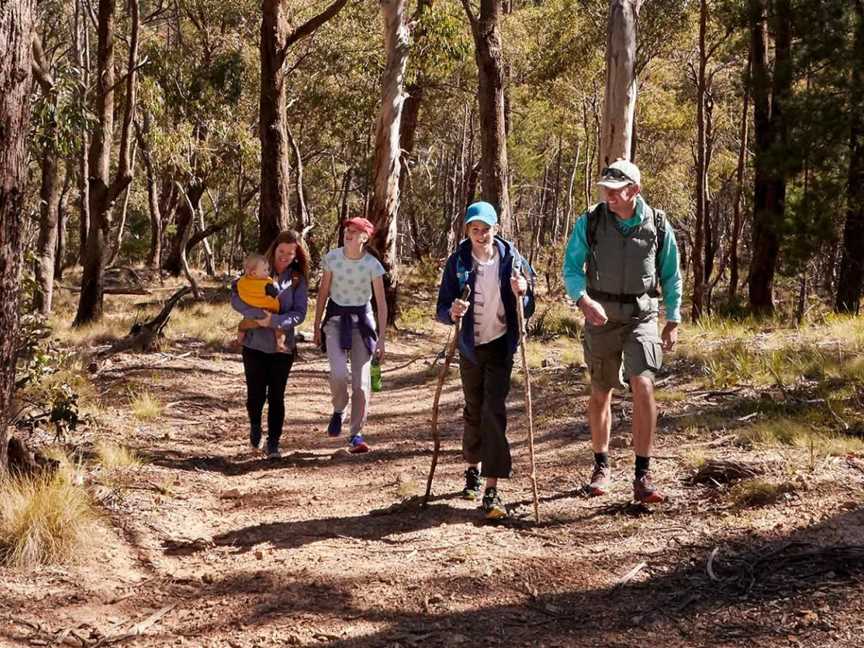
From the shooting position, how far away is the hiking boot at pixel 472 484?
18.3 feet

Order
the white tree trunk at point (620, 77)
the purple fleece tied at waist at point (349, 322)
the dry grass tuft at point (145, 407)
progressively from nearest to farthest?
the purple fleece tied at waist at point (349, 322)
the dry grass tuft at point (145, 407)
the white tree trunk at point (620, 77)

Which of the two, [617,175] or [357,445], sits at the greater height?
[617,175]

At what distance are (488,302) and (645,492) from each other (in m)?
1.34

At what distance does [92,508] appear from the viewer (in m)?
5.00

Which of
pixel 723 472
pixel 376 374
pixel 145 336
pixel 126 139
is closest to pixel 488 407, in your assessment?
pixel 723 472

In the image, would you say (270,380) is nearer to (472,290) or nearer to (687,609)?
(472,290)

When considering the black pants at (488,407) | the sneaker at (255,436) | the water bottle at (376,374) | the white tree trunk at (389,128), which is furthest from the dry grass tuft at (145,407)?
the white tree trunk at (389,128)

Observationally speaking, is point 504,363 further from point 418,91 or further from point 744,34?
point 744,34

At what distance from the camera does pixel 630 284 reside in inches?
196

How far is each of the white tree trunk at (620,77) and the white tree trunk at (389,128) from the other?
600 cm

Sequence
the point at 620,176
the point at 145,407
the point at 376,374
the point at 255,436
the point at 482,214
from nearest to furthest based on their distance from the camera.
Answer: the point at 620,176
the point at 482,214
the point at 255,436
the point at 376,374
the point at 145,407

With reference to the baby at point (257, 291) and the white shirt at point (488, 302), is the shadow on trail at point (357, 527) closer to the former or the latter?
the white shirt at point (488, 302)

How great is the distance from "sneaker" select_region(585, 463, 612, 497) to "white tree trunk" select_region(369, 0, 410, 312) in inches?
363

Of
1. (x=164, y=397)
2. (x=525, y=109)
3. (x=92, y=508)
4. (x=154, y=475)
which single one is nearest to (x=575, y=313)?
(x=164, y=397)
